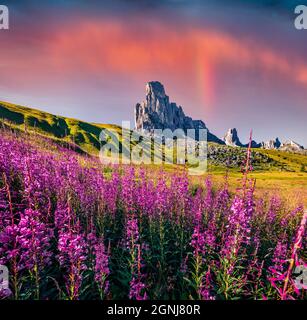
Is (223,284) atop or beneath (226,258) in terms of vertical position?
beneath

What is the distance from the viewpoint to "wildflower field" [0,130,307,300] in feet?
11.6

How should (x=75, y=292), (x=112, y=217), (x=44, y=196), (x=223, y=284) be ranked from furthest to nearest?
(x=112, y=217)
(x=44, y=196)
(x=223, y=284)
(x=75, y=292)

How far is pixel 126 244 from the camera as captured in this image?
5516mm

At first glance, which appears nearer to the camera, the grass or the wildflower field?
the wildflower field

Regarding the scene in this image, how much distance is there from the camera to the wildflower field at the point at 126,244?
3549 mm

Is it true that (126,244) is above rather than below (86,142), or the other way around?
below

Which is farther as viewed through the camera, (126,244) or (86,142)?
(86,142)

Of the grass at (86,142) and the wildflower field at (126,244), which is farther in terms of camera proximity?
the grass at (86,142)
